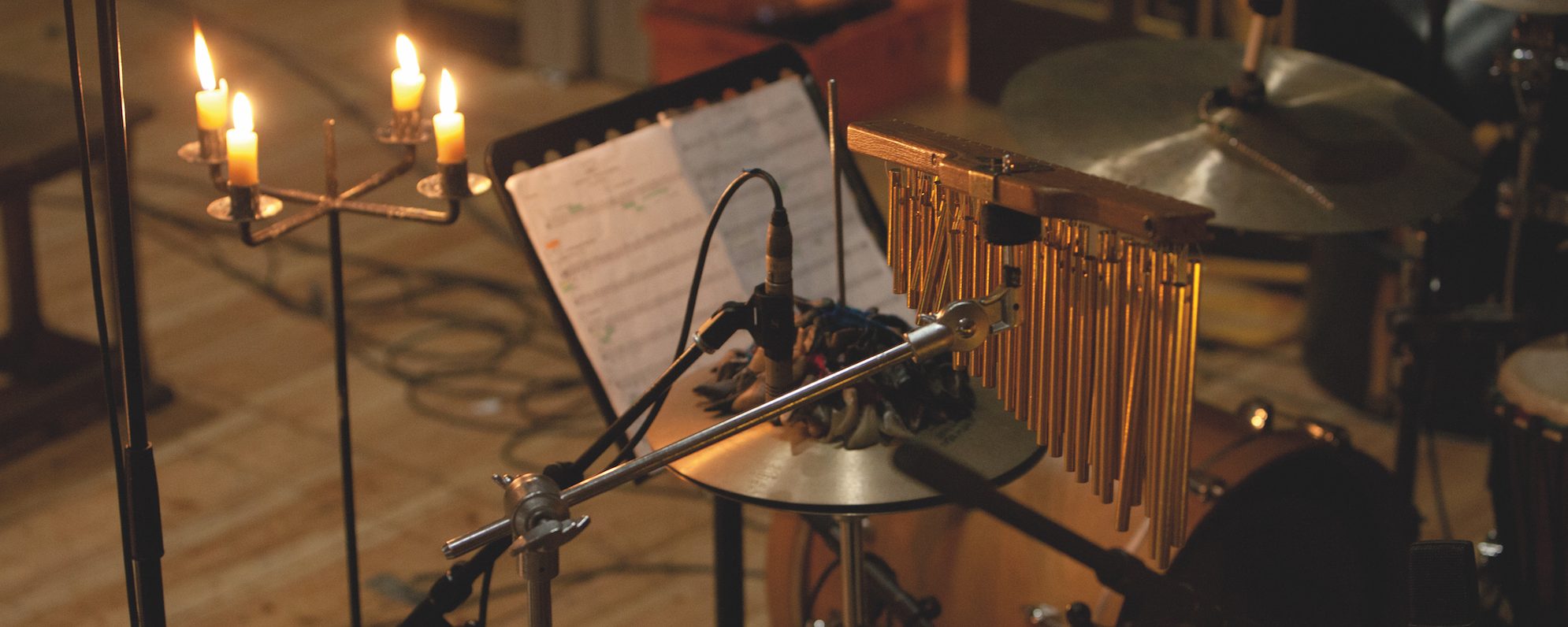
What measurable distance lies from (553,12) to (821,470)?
134 inches

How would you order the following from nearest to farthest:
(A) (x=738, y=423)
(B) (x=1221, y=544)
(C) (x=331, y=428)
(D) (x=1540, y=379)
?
(A) (x=738, y=423)
(B) (x=1221, y=544)
(D) (x=1540, y=379)
(C) (x=331, y=428)

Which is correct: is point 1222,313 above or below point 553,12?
below

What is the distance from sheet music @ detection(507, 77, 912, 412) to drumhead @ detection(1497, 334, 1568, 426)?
30.3 inches

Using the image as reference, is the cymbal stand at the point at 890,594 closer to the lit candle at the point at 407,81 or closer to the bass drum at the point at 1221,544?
the bass drum at the point at 1221,544

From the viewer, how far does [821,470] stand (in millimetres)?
1424

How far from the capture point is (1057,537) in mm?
1207

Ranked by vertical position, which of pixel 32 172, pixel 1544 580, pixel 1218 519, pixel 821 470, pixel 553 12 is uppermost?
pixel 553 12

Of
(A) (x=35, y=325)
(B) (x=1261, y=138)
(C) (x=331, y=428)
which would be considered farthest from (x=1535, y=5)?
(A) (x=35, y=325)

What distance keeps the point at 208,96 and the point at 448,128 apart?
9.5 inches

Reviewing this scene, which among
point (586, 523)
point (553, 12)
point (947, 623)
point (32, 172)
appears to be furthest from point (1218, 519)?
point (553, 12)

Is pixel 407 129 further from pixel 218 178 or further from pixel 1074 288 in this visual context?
pixel 1074 288

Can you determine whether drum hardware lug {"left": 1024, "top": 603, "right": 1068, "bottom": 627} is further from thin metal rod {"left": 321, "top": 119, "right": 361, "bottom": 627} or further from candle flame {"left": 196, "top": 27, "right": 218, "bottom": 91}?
candle flame {"left": 196, "top": 27, "right": 218, "bottom": 91}

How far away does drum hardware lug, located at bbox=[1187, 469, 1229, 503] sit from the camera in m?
1.79

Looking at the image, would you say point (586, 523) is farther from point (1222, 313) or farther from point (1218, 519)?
point (1222, 313)
